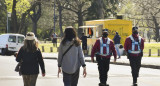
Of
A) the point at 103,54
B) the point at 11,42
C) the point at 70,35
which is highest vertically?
the point at 70,35

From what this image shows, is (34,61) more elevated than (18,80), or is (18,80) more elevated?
(34,61)

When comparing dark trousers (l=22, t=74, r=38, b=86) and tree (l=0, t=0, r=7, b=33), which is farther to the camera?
tree (l=0, t=0, r=7, b=33)

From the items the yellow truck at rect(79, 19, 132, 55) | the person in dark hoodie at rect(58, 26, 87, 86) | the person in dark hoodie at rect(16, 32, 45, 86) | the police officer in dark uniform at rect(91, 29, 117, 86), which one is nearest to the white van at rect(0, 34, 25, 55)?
the yellow truck at rect(79, 19, 132, 55)

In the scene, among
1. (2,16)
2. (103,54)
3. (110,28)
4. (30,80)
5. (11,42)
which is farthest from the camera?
(2,16)

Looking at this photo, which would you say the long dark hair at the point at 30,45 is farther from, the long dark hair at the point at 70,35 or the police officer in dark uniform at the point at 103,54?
the police officer in dark uniform at the point at 103,54

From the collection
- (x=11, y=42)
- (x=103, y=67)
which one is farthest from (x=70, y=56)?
(x=11, y=42)

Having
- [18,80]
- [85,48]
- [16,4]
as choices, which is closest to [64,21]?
[16,4]

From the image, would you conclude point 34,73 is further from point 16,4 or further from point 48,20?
point 48,20

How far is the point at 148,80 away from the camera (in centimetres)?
1647

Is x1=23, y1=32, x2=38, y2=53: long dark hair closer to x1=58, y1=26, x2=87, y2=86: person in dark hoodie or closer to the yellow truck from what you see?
x1=58, y1=26, x2=87, y2=86: person in dark hoodie

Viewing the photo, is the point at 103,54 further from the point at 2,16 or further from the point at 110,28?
the point at 2,16

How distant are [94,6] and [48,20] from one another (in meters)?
34.4

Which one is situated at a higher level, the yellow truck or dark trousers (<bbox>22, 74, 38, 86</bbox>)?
the yellow truck

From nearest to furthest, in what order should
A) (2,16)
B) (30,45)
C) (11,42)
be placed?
(30,45), (11,42), (2,16)
